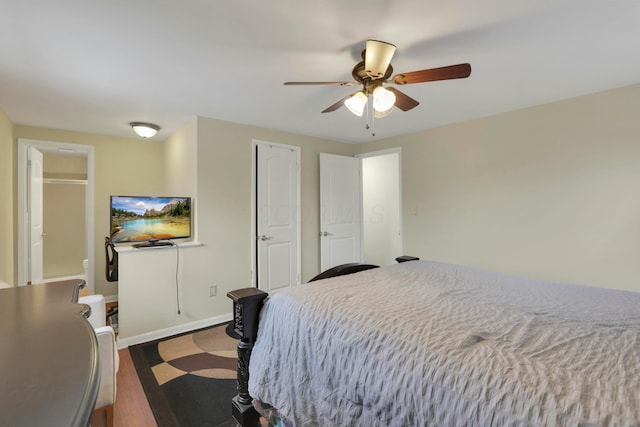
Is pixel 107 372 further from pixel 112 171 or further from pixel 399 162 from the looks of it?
pixel 399 162

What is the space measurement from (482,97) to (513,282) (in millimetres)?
1731

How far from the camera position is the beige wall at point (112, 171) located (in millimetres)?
3908

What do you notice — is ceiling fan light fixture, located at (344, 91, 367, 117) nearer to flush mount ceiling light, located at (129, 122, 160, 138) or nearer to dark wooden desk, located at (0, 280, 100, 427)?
dark wooden desk, located at (0, 280, 100, 427)

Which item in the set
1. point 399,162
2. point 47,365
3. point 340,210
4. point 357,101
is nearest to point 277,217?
point 340,210

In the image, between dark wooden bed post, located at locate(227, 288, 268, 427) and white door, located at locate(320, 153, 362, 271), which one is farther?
white door, located at locate(320, 153, 362, 271)

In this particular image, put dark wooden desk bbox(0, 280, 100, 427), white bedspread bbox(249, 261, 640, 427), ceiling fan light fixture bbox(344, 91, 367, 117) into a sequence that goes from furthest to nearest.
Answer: ceiling fan light fixture bbox(344, 91, 367, 117), white bedspread bbox(249, 261, 640, 427), dark wooden desk bbox(0, 280, 100, 427)

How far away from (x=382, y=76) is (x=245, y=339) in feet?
5.87

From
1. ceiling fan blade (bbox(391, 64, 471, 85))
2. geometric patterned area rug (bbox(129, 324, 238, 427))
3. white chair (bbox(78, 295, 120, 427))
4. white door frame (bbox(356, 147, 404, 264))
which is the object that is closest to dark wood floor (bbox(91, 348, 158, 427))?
geometric patterned area rug (bbox(129, 324, 238, 427))

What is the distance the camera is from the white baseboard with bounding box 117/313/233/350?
2803mm

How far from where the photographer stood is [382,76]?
1861 millimetres

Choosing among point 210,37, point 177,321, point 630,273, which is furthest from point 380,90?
point 177,321

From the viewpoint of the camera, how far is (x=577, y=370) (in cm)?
87

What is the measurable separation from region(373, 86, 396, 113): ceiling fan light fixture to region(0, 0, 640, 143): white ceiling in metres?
0.28

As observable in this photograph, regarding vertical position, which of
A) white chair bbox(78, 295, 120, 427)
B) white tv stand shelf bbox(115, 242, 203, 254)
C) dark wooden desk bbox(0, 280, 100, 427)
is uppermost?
dark wooden desk bbox(0, 280, 100, 427)
